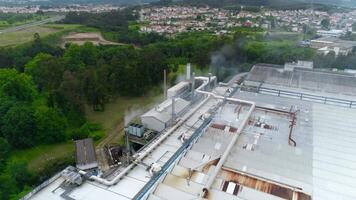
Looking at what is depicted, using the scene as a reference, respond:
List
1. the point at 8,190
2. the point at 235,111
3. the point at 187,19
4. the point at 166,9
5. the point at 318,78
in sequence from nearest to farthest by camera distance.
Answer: the point at 8,190 < the point at 235,111 < the point at 318,78 < the point at 187,19 < the point at 166,9

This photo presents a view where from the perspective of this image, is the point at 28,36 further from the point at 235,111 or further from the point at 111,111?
the point at 235,111

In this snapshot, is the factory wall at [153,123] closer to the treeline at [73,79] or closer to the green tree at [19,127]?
the treeline at [73,79]

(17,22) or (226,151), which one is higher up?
(17,22)

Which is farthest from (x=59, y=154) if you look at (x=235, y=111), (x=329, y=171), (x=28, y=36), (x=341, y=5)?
(x=341, y=5)

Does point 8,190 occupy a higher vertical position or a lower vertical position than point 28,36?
lower

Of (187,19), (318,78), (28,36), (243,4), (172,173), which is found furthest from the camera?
(187,19)

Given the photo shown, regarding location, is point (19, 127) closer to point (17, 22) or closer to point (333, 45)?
point (333, 45)

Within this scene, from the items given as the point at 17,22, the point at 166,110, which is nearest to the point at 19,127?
the point at 166,110
